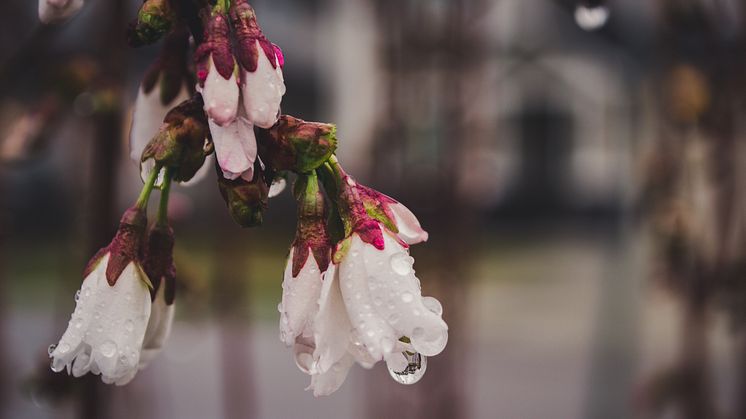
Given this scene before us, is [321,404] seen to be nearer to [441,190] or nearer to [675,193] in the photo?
[441,190]

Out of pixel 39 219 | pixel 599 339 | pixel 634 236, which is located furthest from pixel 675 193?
pixel 39 219

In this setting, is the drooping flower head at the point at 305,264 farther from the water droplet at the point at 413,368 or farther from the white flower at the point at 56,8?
the white flower at the point at 56,8

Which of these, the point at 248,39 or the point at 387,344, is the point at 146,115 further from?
the point at 387,344

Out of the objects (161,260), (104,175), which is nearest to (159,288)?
(161,260)

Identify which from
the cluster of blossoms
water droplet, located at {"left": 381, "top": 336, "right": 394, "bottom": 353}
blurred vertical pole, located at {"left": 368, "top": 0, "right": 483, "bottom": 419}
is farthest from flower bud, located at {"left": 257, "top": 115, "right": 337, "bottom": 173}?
blurred vertical pole, located at {"left": 368, "top": 0, "right": 483, "bottom": 419}

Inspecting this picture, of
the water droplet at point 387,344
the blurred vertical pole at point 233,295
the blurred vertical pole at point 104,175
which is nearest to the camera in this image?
the water droplet at point 387,344

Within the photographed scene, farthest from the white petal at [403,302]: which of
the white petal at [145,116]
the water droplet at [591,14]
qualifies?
the water droplet at [591,14]

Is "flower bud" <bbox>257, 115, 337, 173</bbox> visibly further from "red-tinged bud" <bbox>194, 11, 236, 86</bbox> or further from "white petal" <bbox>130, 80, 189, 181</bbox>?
"white petal" <bbox>130, 80, 189, 181</bbox>

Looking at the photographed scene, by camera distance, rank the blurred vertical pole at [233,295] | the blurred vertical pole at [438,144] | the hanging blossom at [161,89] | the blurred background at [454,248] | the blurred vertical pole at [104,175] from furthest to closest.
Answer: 1. the blurred vertical pole at [233,295]
2. the blurred vertical pole at [438,144]
3. the blurred background at [454,248]
4. the blurred vertical pole at [104,175]
5. the hanging blossom at [161,89]
